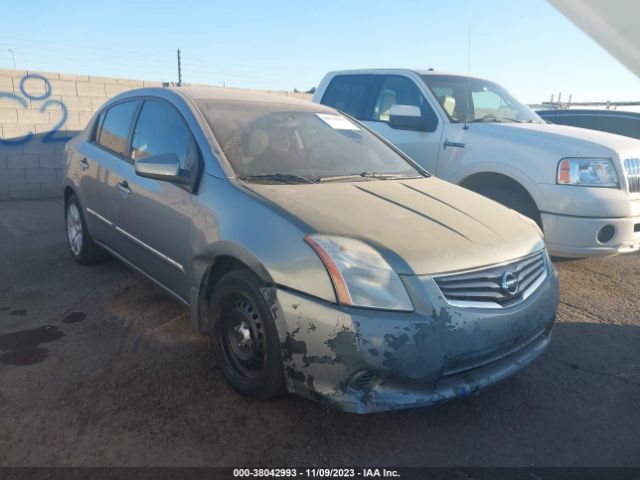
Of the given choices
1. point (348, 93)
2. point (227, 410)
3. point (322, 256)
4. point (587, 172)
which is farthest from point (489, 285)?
point (348, 93)

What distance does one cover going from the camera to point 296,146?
350 centimetres

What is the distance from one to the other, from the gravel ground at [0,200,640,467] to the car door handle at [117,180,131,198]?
88 cm

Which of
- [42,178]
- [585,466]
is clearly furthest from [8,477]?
[42,178]

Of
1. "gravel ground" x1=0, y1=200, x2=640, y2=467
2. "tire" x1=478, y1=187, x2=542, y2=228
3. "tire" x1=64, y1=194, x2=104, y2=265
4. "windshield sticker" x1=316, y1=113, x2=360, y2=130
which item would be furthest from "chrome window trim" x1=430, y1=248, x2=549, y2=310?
"tire" x1=64, y1=194, x2=104, y2=265

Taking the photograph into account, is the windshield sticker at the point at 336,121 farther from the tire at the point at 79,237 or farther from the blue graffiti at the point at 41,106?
the blue graffiti at the point at 41,106

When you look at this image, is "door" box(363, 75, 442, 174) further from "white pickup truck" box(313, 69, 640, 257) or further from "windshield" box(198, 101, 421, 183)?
"windshield" box(198, 101, 421, 183)

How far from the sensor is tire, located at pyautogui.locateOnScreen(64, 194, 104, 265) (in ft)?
15.7

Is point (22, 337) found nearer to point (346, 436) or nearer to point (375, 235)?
point (346, 436)

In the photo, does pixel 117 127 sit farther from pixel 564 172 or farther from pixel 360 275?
pixel 564 172

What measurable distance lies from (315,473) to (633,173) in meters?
3.85

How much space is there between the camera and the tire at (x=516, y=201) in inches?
181

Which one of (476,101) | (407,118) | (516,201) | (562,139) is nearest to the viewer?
(562,139)

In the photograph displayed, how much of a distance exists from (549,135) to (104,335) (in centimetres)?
405

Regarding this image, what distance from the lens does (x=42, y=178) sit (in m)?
8.93
